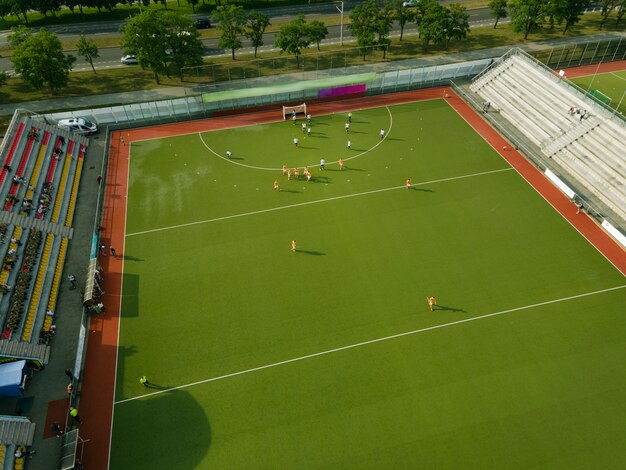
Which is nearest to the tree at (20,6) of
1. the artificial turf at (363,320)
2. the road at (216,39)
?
the road at (216,39)

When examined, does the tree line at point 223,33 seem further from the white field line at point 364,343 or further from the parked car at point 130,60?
the white field line at point 364,343

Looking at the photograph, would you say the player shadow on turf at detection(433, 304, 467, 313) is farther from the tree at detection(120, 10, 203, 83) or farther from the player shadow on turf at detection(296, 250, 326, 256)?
the tree at detection(120, 10, 203, 83)

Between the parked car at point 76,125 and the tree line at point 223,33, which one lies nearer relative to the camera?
the parked car at point 76,125

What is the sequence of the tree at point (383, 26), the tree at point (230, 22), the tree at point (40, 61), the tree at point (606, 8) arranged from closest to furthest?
1. the tree at point (40, 61)
2. the tree at point (230, 22)
3. the tree at point (383, 26)
4. the tree at point (606, 8)

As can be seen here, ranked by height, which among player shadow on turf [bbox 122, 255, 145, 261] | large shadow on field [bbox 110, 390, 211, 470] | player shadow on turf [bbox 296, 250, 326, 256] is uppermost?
player shadow on turf [bbox 296, 250, 326, 256]

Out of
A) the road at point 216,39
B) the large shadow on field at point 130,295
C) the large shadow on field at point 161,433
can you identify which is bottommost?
the large shadow on field at point 161,433

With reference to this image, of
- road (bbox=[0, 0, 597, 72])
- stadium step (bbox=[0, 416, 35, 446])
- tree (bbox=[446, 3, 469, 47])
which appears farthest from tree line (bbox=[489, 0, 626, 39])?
stadium step (bbox=[0, 416, 35, 446])

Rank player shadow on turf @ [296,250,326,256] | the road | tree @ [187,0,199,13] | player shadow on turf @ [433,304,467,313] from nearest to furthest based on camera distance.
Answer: player shadow on turf @ [433,304,467,313], player shadow on turf @ [296,250,326,256], the road, tree @ [187,0,199,13]
